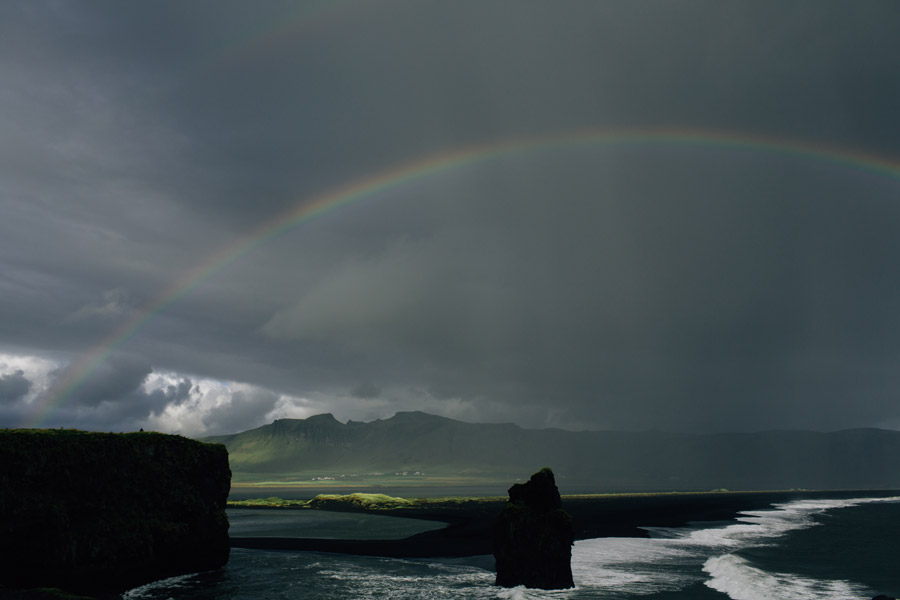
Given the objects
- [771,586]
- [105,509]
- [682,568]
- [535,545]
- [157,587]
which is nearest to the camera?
[771,586]

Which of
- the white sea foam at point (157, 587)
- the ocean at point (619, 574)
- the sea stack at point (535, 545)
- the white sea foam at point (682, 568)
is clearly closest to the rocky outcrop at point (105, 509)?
the white sea foam at point (157, 587)

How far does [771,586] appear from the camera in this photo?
50.6 m

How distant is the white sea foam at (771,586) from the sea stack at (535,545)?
1342 cm

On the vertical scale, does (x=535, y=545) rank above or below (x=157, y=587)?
above

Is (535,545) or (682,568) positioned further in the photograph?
(682,568)

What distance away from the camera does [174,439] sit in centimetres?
6334

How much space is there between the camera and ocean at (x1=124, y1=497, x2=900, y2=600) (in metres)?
47.8

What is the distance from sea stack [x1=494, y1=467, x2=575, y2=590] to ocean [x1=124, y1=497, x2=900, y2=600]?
1.55 m

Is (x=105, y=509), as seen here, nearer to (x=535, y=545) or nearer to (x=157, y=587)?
(x=157, y=587)

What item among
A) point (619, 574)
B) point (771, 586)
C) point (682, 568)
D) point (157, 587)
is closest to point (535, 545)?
point (619, 574)

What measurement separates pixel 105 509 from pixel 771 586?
60678 millimetres

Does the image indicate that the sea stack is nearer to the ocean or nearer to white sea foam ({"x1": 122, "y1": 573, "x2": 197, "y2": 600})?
the ocean

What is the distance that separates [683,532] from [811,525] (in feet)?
128

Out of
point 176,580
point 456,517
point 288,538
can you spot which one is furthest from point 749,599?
point 456,517
